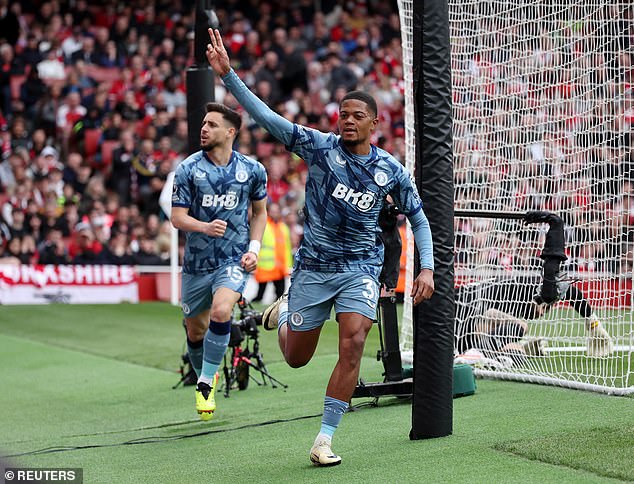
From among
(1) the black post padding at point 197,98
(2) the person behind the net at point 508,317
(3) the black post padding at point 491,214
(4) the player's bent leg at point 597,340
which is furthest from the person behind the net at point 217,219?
(4) the player's bent leg at point 597,340

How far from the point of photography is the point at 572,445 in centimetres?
620

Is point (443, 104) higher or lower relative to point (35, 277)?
higher

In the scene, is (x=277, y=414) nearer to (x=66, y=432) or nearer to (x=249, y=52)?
(x=66, y=432)

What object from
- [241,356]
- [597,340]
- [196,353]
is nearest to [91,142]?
[241,356]

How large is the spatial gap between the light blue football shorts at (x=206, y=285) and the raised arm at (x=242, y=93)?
2.41 metres

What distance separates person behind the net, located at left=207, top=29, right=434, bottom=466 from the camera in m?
6.34

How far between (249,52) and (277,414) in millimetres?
18047

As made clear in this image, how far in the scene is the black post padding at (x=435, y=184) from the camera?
6836mm

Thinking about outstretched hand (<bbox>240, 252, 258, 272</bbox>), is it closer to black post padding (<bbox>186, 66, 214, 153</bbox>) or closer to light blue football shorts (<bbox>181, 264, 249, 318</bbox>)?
light blue football shorts (<bbox>181, 264, 249, 318</bbox>)

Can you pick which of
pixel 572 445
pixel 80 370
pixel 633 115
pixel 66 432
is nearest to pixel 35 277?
pixel 80 370

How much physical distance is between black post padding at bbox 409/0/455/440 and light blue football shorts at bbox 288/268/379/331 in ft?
1.78

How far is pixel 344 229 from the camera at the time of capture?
6465 millimetres

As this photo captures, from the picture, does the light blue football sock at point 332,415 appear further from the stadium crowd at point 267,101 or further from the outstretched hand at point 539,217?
the stadium crowd at point 267,101

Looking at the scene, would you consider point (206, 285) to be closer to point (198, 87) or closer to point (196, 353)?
point (196, 353)
